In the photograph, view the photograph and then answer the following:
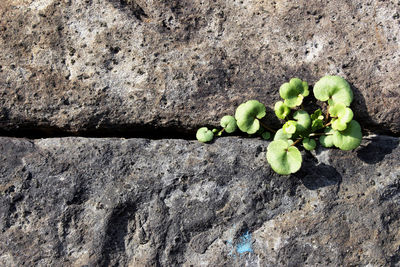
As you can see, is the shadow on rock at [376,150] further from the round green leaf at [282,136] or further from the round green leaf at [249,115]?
the round green leaf at [249,115]

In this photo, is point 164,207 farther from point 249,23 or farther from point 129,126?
point 249,23

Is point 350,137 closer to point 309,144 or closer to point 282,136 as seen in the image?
point 309,144

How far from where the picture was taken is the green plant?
91.7 inches

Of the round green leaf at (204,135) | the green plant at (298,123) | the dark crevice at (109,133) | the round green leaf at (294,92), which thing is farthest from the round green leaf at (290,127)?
the dark crevice at (109,133)

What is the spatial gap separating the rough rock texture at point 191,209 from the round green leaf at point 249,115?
17 cm

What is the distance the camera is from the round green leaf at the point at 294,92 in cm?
243

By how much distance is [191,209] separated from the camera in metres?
2.37

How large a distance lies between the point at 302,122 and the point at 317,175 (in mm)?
329

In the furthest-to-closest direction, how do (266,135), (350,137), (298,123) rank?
(266,135) < (298,123) < (350,137)

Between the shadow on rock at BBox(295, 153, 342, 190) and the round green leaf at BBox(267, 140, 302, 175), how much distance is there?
5.2 inches

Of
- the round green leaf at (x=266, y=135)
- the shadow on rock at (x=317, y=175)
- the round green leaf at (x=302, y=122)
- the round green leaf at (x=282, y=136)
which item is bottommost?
the shadow on rock at (x=317, y=175)

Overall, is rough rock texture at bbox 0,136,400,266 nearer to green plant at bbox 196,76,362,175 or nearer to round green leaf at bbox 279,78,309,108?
green plant at bbox 196,76,362,175

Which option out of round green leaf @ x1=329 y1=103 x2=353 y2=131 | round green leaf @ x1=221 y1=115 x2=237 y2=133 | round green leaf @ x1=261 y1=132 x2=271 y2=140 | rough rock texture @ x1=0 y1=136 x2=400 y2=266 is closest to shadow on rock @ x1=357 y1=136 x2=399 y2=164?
rough rock texture @ x1=0 y1=136 x2=400 y2=266

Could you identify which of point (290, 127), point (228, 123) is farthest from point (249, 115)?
point (290, 127)
